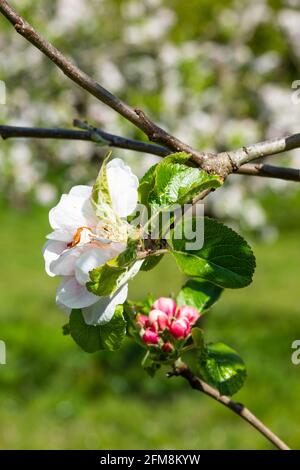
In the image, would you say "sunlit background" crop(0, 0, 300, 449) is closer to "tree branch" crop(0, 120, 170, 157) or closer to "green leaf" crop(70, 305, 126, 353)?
"tree branch" crop(0, 120, 170, 157)

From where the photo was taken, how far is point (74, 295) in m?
0.76

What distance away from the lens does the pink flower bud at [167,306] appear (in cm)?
110

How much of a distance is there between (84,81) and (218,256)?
0.22m

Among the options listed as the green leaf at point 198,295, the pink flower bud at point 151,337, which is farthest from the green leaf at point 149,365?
the green leaf at point 198,295

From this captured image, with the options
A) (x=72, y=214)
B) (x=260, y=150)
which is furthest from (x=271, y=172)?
(x=72, y=214)

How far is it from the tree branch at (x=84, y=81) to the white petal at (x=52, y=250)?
6.3 inches


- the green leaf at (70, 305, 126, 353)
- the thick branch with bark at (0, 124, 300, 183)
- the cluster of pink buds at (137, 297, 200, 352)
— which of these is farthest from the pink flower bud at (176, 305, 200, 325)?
the green leaf at (70, 305, 126, 353)

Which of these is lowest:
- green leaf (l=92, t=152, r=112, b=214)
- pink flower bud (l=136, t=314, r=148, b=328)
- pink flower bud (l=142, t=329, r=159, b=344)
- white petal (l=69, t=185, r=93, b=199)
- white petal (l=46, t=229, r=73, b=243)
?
pink flower bud (l=142, t=329, r=159, b=344)

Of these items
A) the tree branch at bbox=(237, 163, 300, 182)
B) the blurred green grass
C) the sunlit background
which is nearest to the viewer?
the tree branch at bbox=(237, 163, 300, 182)

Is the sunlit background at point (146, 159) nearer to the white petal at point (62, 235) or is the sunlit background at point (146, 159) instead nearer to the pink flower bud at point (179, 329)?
the pink flower bud at point (179, 329)

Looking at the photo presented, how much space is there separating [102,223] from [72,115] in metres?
3.87

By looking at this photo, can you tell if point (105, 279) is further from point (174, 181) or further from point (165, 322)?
point (165, 322)

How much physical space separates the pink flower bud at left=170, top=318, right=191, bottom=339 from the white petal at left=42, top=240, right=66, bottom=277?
0.94 feet

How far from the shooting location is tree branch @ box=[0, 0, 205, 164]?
81cm
